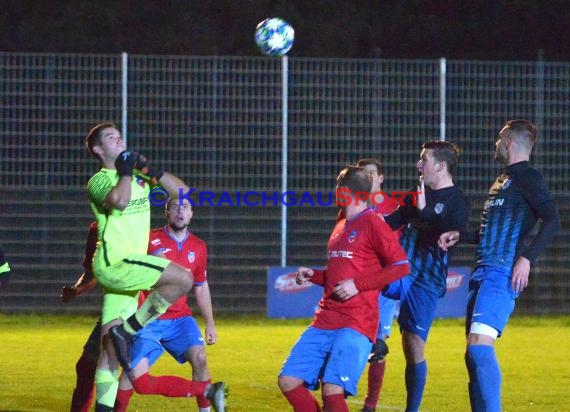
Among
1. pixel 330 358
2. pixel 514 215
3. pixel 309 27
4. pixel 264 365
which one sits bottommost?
pixel 264 365

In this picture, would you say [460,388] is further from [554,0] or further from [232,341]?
[554,0]

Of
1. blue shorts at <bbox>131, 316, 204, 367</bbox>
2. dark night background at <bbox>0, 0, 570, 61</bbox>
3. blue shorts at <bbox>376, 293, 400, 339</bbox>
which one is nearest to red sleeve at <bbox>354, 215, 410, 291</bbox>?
blue shorts at <bbox>131, 316, 204, 367</bbox>

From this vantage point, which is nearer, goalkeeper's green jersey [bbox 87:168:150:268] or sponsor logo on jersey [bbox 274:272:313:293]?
goalkeeper's green jersey [bbox 87:168:150:268]

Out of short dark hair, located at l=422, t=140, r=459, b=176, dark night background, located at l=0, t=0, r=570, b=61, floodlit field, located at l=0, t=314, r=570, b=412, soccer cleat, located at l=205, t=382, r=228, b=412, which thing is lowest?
floodlit field, located at l=0, t=314, r=570, b=412

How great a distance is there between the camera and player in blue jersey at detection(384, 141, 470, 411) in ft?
28.7

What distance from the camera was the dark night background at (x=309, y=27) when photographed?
94.2ft

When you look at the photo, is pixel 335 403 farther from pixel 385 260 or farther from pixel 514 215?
pixel 514 215

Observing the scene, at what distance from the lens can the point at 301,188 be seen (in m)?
17.8

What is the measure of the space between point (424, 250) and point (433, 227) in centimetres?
18

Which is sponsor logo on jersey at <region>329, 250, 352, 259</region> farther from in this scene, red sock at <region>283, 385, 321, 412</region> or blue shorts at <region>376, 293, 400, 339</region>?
blue shorts at <region>376, 293, 400, 339</region>

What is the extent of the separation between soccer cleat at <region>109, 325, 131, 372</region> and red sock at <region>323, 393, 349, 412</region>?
1.26m

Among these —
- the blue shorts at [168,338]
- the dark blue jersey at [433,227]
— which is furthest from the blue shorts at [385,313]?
the blue shorts at [168,338]

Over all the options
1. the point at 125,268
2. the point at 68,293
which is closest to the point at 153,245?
the point at 68,293

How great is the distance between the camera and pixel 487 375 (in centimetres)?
770
